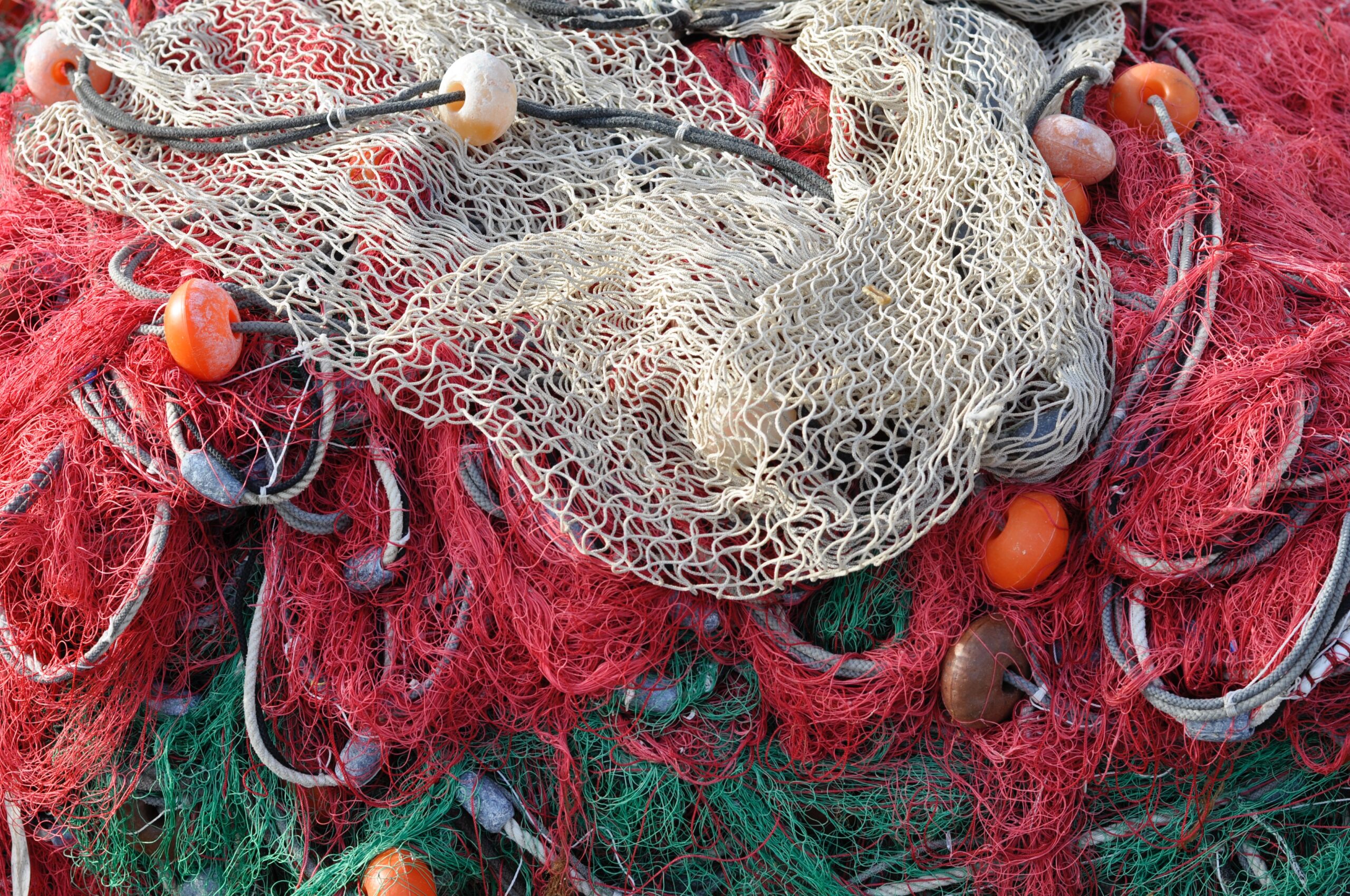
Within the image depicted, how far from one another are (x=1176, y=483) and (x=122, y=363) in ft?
6.30

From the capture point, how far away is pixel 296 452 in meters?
1.93

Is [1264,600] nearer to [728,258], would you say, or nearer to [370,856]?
[728,258]

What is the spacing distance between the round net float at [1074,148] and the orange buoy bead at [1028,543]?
77 cm

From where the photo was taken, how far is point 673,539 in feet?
5.88

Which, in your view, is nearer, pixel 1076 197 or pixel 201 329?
pixel 201 329

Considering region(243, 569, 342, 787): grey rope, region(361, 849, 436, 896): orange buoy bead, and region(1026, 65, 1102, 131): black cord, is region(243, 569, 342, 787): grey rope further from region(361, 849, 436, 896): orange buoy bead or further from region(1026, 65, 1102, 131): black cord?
region(1026, 65, 1102, 131): black cord

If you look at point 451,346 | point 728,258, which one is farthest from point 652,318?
point 451,346

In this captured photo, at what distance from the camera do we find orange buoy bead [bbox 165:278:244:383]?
71.2 inches

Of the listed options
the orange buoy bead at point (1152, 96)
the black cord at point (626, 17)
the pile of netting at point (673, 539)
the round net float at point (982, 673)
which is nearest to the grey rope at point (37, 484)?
the pile of netting at point (673, 539)

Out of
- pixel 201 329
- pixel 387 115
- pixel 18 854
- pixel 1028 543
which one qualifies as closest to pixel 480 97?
pixel 387 115

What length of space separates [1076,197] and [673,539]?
115cm

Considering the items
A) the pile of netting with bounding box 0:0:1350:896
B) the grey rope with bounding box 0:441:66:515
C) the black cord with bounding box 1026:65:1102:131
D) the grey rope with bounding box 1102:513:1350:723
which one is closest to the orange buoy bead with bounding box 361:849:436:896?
the pile of netting with bounding box 0:0:1350:896

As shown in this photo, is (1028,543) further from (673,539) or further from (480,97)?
(480,97)

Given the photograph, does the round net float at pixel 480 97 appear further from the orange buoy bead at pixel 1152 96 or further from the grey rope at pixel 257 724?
the orange buoy bead at pixel 1152 96
